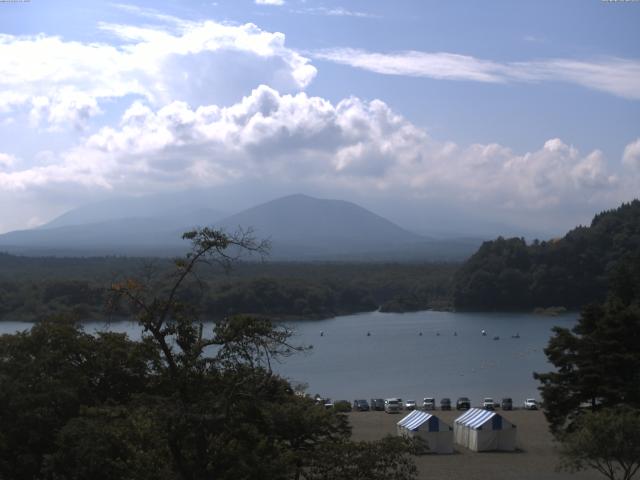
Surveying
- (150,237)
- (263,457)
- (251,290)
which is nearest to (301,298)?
(251,290)

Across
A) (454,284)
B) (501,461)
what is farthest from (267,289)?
(501,461)

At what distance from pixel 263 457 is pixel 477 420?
25.7 feet

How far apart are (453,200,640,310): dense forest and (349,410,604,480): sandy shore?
2517cm

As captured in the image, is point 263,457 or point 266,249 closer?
point 266,249

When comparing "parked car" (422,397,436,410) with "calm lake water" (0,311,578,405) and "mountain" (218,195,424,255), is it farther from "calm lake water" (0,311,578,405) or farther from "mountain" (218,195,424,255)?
"mountain" (218,195,424,255)

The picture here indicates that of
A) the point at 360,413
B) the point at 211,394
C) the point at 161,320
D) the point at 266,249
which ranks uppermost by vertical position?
the point at 266,249

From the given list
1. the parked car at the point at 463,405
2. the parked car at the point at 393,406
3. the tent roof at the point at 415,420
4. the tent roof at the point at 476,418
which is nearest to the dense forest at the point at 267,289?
the parked car at the point at 393,406

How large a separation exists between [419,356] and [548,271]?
15.4 metres

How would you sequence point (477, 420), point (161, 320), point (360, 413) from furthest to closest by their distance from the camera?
point (360, 413), point (477, 420), point (161, 320)

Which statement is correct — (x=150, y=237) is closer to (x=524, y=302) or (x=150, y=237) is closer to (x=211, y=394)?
(x=524, y=302)

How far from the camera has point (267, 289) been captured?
1312 inches

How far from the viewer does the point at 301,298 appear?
3519cm

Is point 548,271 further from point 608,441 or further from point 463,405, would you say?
point 608,441

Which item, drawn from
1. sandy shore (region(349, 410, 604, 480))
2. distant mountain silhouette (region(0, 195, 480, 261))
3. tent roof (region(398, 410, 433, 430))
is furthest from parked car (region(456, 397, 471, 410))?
distant mountain silhouette (region(0, 195, 480, 261))
